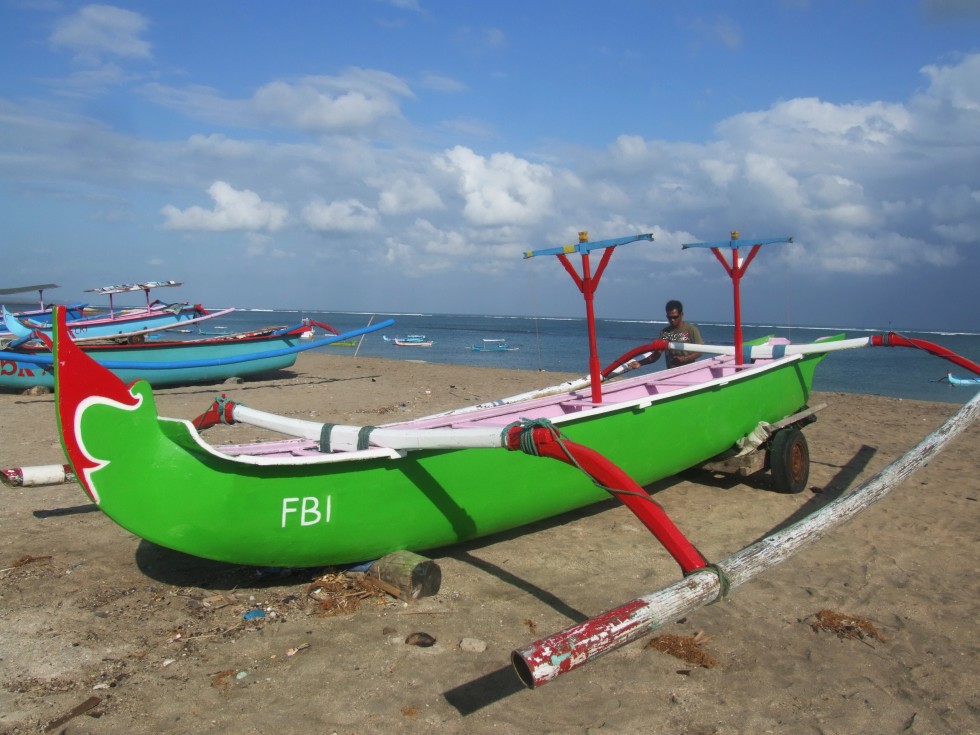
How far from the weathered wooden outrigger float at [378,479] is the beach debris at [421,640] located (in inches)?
27.4

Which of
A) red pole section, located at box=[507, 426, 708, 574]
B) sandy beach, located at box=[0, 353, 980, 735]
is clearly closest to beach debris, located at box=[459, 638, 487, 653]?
sandy beach, located at box=[0, 353, 980, 735]

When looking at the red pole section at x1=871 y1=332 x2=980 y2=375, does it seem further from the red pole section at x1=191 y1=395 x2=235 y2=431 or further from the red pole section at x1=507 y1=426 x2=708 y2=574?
the red pole section at x1=191 y1=395 x2=235 y2=431

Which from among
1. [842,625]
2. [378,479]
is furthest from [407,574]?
[842,625]

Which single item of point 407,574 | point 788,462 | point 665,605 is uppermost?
point 665,605

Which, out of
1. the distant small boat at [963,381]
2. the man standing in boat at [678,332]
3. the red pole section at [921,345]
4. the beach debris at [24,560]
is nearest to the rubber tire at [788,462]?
the red pole section at [921,345]

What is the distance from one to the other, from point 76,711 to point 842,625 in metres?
3.76

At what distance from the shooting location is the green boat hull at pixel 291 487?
348 cm

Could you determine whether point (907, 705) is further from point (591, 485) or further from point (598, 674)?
point (591, 485)

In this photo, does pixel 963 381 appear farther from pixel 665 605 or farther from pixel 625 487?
pixel 665 605

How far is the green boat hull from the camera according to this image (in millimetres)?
3479

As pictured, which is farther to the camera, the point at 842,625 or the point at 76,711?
the point at 842,625

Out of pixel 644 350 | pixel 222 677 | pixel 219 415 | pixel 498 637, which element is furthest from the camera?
pixel 644 350

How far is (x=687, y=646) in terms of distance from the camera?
3557mm

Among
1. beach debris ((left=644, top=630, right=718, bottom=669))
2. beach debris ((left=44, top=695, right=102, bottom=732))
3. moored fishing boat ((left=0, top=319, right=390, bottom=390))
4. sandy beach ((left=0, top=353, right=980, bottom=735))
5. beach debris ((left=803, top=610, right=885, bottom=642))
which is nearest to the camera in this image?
beach debris ((left=44, top=695, right=102, bottom=732))
